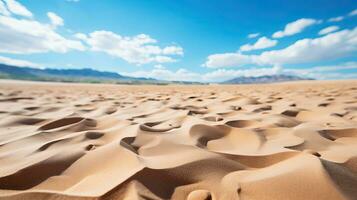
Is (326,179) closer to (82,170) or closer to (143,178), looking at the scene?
(143,178)

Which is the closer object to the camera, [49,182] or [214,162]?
[49,182]

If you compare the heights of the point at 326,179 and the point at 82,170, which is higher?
the point at 326,179

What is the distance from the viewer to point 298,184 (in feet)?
4.02

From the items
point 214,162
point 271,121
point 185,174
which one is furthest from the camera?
point 271,121

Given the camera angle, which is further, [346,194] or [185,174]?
[185,174]

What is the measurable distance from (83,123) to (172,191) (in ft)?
6.22

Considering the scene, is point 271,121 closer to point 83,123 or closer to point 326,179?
point 326,179

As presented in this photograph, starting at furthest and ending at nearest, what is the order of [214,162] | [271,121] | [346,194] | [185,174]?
1. [271,121]
2. [214,162]
3. [185,174]
4. [346,194]

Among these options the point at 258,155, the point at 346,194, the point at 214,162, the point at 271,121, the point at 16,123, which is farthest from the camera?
the point at 16,123

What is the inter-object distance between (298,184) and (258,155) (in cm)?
45

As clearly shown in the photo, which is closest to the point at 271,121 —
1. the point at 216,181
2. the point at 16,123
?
the point at 216,181

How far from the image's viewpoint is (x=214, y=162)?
1.56m

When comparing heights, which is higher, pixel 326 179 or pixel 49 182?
pixel 326 179

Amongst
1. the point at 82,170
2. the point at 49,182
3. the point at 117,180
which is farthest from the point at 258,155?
the point at 49,182
